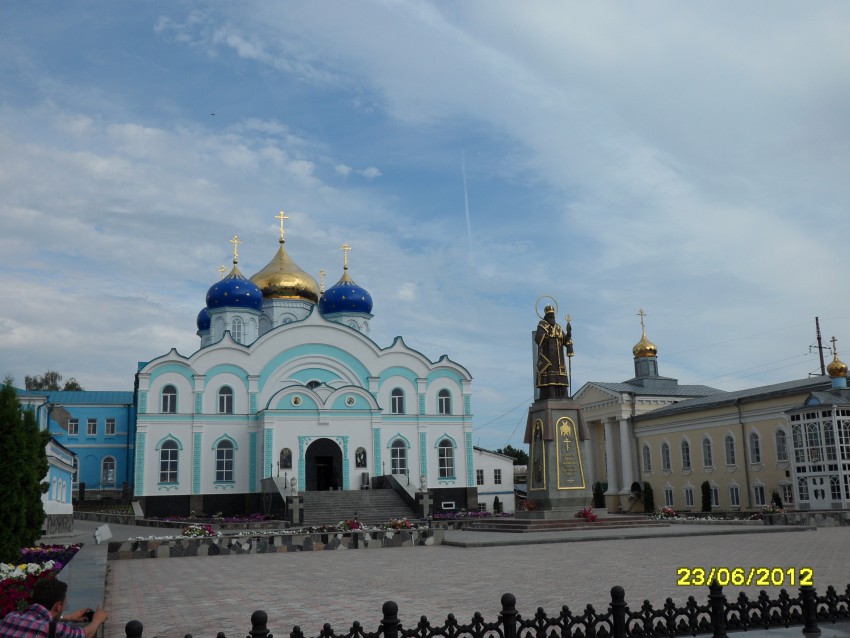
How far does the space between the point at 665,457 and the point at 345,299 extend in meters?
17.8

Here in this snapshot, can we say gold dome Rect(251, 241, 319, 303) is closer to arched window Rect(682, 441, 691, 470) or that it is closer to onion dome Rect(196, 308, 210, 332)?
onion dome Rect(196, 308, 210, 332)

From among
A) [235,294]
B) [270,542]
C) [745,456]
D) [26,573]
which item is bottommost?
[270,542]

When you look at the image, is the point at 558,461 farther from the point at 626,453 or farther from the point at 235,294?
the point at 235,294

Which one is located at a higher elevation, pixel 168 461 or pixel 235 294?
pixel 235 294

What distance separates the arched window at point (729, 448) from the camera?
113 ft

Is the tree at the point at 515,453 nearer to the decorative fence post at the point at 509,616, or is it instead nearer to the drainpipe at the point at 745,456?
the drainpipe at the point at 745,456

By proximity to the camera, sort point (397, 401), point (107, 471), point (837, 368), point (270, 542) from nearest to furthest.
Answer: point (270, 542), point (837, 368), point (397, 401), point (107, 471)

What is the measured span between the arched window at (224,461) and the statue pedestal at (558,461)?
16874mm

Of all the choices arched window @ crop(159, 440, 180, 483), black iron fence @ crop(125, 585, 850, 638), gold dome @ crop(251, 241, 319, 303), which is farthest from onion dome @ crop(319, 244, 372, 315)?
black iron fence @ crop(125, 585, 850, 638)

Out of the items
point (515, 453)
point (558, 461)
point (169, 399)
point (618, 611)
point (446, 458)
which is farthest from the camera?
point (515, 453)

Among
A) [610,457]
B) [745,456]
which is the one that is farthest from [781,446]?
[610,457]

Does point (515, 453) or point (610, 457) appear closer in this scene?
point (610, 457)

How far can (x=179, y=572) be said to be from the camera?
13992 millimetres

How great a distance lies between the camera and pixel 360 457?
3669 cm
